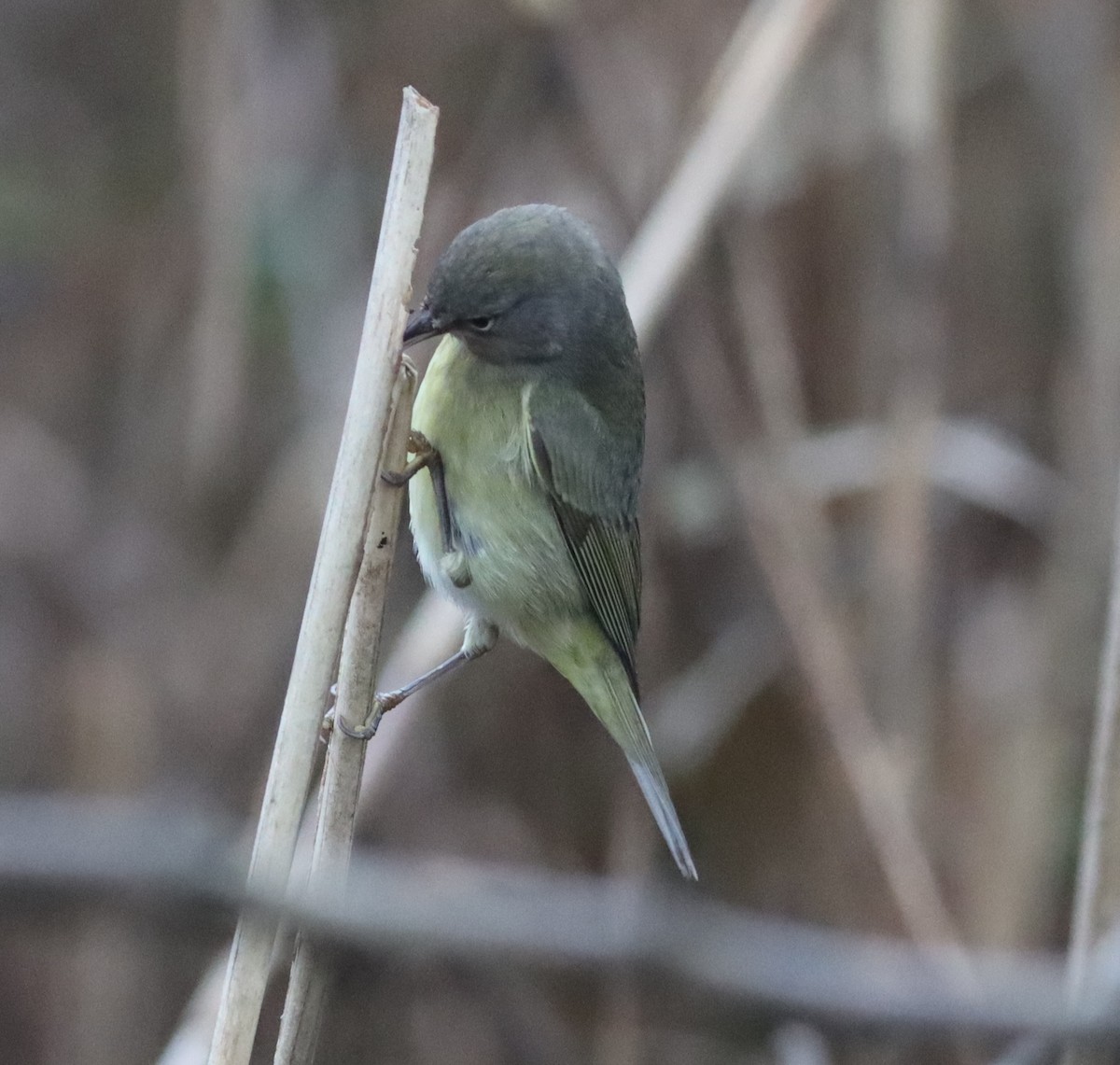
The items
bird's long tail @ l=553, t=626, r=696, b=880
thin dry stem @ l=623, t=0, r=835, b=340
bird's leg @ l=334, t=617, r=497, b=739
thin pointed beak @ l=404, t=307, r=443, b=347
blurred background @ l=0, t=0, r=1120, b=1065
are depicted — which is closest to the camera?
thin pointed beak @ l=404, t=307, r=443, b=347

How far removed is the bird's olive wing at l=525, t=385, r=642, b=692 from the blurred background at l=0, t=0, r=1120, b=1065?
0.53 meters

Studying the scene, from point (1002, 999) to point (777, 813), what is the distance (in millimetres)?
3847

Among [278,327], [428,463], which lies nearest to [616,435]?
[428,463]

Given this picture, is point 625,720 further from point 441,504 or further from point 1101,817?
point 1101,817

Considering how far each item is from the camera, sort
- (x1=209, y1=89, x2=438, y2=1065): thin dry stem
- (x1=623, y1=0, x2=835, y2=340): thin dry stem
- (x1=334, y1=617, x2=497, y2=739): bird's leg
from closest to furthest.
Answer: (x1=209, y1=89, x2=438, y2=1065): thin dry stem
(x1=334, y1=617, x2=497, y2=739): bird's leg
(x1=623, y1=0, x2=835, y2=340): thin dry stem

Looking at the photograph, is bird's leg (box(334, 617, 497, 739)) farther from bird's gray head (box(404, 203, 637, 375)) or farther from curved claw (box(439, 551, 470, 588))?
bird's gray head (box(404, 203, 637, 375))

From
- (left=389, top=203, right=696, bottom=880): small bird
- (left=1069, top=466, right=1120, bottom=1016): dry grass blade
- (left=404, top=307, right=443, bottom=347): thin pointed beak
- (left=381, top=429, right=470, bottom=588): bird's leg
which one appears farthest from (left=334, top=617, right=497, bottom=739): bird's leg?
Result: (left=1069, top=466, right=1120, bottom=1016): dry grass blade

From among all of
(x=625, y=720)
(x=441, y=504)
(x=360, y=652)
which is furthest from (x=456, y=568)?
(x=360, y=652)

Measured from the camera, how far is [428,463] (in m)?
2.62

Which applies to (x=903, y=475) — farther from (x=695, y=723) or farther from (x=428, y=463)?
(x=428, y=463)

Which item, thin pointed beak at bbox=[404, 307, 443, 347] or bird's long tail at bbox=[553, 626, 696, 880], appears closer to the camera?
thin pointed beak at bbox=[404, 307, 443, 347]

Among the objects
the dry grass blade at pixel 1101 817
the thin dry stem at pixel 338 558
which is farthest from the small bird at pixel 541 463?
the dry grass blade at pixel 1101 817

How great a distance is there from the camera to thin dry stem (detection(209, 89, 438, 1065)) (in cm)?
179

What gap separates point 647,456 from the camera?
3838 millimetres
